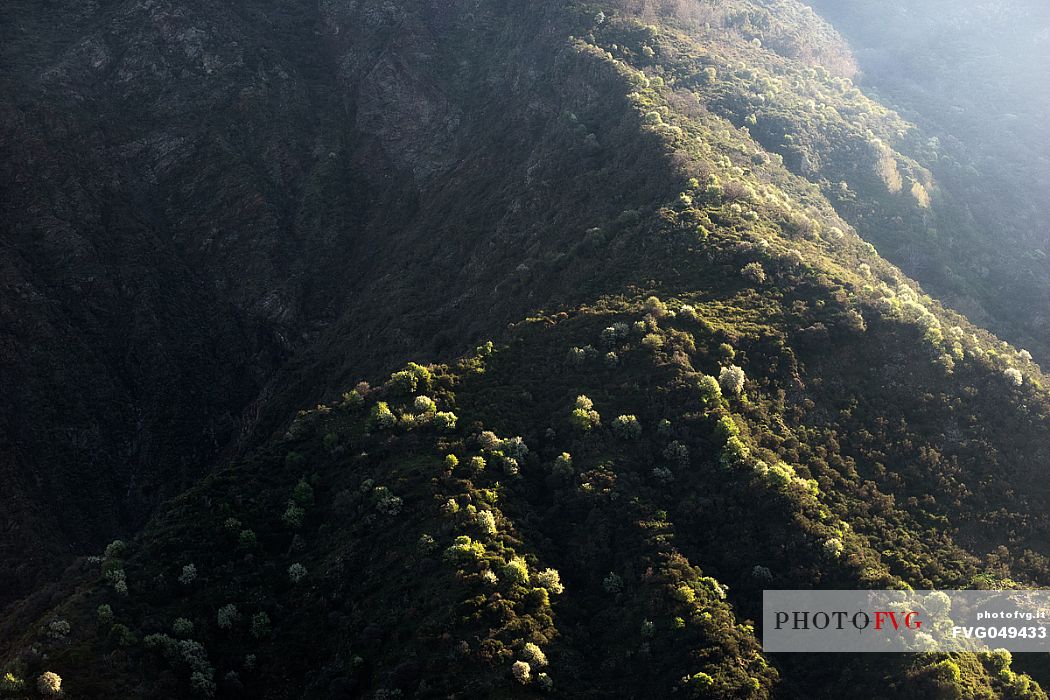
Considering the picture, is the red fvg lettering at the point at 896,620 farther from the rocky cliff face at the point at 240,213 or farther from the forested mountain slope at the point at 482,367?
the rocky cliff face at the point at 240,213

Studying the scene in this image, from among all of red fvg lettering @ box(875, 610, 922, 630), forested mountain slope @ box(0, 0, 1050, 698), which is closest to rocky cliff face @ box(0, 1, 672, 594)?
forested mountain slope @ box(0, 0, 1050, 698)

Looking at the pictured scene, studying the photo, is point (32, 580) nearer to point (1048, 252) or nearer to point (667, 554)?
point (667, 554)

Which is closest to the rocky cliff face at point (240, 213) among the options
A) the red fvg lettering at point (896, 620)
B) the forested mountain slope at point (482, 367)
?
the forested mountain slope at point (482, 367)

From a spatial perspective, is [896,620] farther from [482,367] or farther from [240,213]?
[240,213]

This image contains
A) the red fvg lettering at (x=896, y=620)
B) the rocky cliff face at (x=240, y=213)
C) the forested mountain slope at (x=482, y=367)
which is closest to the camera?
the red fvg lettering at (x=896, y=620)

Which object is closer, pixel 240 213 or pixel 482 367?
pixel 482 367

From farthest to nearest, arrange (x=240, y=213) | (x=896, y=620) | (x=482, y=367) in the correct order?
(x=240, y=213) < (x=482, y=367) < (x=896, y=620)

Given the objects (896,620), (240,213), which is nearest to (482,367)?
(896,620)

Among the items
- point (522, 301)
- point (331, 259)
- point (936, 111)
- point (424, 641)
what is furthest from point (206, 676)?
point (936, 111)

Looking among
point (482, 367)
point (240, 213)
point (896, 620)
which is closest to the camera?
point (896, 620)
